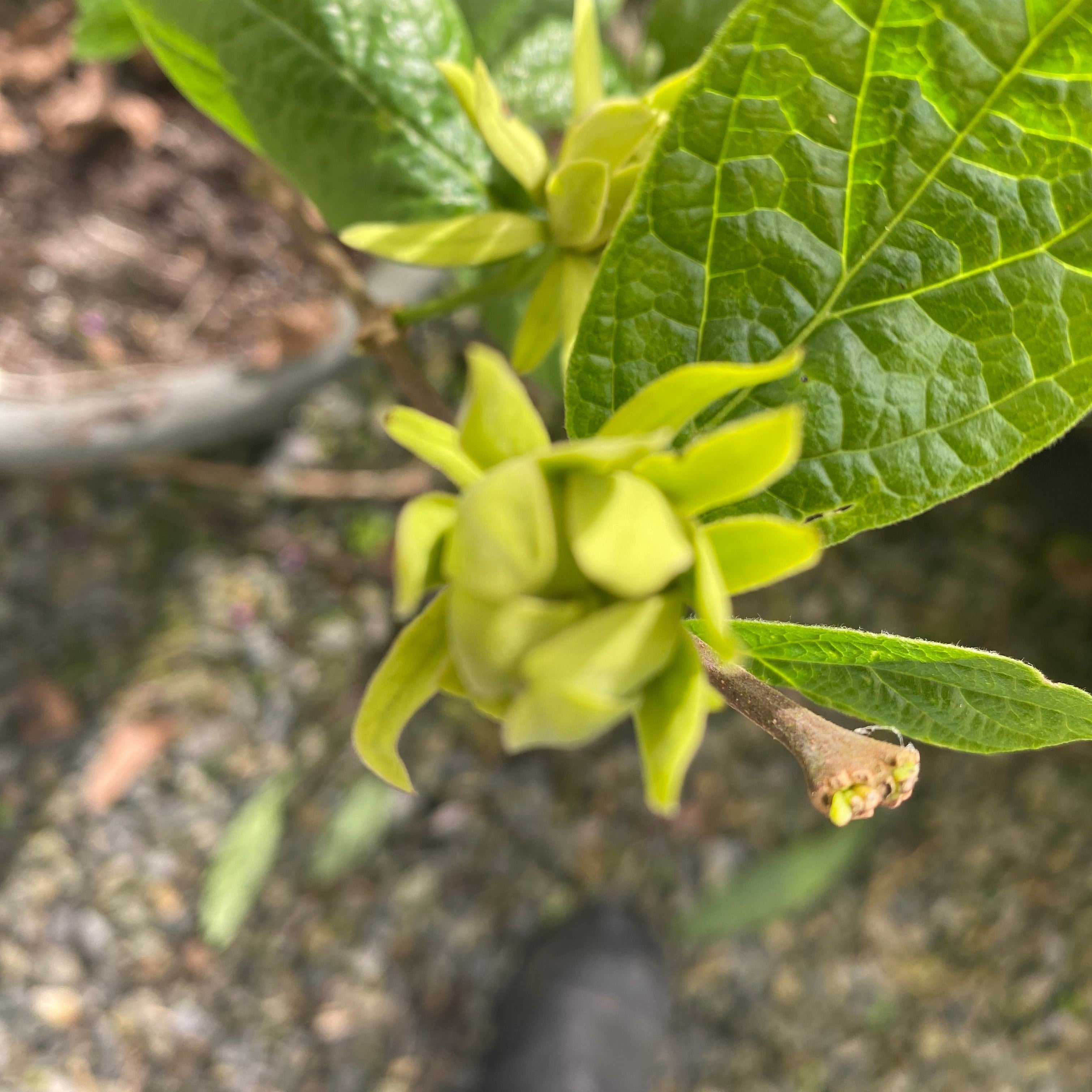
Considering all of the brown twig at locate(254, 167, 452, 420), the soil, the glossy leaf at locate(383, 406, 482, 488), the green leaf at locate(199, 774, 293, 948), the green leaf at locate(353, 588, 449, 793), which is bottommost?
the green leaf at locate(199, 774, 293, 948)

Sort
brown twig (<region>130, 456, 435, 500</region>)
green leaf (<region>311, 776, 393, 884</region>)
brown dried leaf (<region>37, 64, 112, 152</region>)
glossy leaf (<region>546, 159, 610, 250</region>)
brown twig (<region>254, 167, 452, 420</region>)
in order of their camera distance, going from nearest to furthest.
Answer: glossy leaf (<region>546, 159, 610, 250</region>)
brown twig (<region>254, 167, 452, 420</region>)
brown dried leaf (<region>37, 64, 112, 152</region>)
brown twig (<region>130, 456, 435, 500</region>)
green leaf (<region>311, 776, 393, 884</region>)

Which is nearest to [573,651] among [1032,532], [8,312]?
[8,312]

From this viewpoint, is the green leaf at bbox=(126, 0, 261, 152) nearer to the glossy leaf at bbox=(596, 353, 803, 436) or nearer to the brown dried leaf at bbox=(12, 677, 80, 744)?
the glossy leaf at bbox=(596, 353, 803, 436)

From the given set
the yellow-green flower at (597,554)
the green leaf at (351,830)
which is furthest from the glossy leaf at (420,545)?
the green leaf at (351,830)

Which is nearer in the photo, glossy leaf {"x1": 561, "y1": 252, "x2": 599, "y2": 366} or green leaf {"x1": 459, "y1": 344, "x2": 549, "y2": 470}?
green leaf {"x1": 459, "y1": 344, "x2": 549, "y2": 470}

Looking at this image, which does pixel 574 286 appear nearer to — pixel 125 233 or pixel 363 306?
pixel 363 306

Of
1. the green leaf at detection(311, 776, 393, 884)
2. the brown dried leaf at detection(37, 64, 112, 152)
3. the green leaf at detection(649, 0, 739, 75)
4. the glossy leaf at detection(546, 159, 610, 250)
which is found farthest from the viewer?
the green leaf at detection(311, 776, 393, 884)

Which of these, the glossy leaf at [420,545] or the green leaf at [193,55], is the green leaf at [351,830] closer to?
the green leaf at [193,55]

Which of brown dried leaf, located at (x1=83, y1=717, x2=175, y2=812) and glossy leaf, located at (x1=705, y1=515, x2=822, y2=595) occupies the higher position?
glossy leaf, located at (x1=705, y1=515, x2=822, y2=595)

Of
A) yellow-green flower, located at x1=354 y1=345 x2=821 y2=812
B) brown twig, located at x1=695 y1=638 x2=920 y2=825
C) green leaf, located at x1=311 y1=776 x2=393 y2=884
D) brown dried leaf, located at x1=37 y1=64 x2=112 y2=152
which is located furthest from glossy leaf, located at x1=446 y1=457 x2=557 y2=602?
green leaf, located at x1=311 y1=776 x2=393 y2=884
